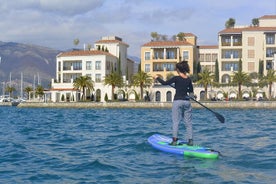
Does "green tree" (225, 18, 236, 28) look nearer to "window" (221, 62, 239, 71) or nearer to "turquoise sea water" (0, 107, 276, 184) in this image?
"window" (221, 62, 239, 71)

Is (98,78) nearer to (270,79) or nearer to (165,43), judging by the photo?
(165,43)

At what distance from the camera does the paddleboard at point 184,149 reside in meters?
13.1

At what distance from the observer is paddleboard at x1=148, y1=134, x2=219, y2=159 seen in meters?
13.1

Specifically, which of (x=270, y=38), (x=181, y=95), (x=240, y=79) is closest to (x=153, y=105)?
(x=240, y=79)

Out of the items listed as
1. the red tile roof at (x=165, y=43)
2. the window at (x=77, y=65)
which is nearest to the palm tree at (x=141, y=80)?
the red tile roof at (x=165, y=43)

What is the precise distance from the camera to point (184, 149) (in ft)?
45.5

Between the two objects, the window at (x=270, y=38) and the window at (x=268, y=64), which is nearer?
the window at (x=268, y=64)

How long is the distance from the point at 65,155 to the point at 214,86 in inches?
3071

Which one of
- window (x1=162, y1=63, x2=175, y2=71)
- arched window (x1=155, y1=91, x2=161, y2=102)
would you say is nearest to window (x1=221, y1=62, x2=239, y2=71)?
window (x1=162, y1=63, x2=175, y2=71)

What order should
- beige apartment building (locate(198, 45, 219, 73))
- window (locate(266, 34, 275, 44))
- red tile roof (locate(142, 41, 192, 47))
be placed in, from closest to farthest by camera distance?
window (locate(266, 34, 275, 44)), red tile roof (locate(142, 41, 192, 47)), beige apartment building (locate(198, 45, 219, 73))

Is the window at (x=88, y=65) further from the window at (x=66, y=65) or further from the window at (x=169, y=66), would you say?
the window at (x=169, y=66)

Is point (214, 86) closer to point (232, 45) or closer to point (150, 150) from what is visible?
point (232, 45)

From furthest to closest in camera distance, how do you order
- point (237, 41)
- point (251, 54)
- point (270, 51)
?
point (237, 41) < point (251, 54) < point (270, 51)

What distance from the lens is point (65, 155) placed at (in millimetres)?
14109
